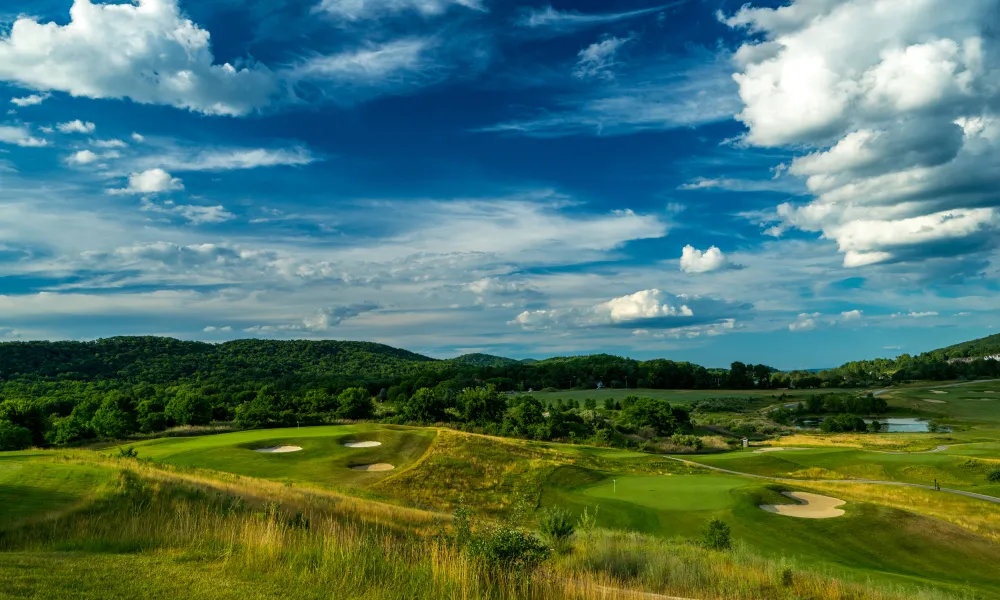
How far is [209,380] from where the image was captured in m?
108

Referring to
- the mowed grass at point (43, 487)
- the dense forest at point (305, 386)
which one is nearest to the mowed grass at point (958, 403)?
the dense forest at point (305, 386)

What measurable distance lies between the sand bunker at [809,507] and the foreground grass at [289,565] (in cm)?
1556

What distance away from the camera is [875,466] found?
42.8 meters

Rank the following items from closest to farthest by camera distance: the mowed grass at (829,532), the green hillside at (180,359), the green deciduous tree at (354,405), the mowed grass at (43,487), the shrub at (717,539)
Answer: the mowed grass at (43,487) → the shrub at (717,539) → the mowed grass at (829,532) → the green deciduous tree at (354,405) → the green hillside at (180,359)

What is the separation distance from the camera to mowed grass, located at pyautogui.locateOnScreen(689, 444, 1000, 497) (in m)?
38.4

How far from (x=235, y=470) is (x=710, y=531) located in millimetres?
30172

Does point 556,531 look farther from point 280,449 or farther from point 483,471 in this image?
point 280,449

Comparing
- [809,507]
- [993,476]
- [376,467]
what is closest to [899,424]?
[993,476]

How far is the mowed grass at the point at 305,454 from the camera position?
3581cm

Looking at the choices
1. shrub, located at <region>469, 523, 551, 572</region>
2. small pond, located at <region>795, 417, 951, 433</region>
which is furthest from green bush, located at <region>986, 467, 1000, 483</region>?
small pond, located at <region>795, 417, 951, 433</region>

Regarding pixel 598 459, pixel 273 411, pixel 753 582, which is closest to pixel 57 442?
pixel 273 411

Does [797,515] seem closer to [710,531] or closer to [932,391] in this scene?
[710,531]

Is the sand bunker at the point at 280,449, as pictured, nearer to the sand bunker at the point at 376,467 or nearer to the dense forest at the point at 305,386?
the sand bunker at the point at 376,467

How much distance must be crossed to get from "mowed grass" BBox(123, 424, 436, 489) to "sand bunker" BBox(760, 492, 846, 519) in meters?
23.7
